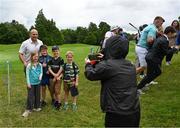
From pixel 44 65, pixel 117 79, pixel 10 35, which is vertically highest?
pixel 117 79

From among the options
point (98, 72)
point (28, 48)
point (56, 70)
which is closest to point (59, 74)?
point (56, 70)

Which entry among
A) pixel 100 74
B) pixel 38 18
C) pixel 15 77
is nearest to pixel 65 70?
pixel 100 74

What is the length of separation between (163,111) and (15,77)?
337 inches

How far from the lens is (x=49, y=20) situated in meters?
76.2

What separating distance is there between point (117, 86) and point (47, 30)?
69.9 metres

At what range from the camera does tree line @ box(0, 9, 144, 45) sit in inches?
2881

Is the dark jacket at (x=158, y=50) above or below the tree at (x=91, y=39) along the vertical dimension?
above

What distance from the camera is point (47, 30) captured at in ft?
246

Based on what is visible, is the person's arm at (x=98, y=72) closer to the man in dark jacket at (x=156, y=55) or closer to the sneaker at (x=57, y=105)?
the sneaker at (x=57, y=105)

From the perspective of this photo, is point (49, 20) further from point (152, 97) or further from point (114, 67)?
point (114, 67)

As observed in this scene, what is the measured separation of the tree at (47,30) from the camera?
72.9 metres

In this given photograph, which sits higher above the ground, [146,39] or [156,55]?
[146,39]

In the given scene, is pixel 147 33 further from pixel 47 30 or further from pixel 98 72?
pixel 47 30

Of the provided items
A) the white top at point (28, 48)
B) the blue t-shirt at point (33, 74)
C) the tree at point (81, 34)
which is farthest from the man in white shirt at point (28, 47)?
the tree at point (81, 34)
